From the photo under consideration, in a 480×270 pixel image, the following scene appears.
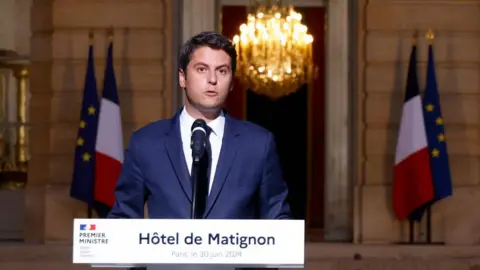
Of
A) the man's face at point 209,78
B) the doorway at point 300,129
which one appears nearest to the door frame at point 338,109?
the doorway at point 300,129

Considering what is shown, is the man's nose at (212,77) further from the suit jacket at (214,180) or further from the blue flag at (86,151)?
the blue flag at (86,151)

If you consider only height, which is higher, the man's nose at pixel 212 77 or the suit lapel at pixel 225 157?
the man's nose at pixel 212 77

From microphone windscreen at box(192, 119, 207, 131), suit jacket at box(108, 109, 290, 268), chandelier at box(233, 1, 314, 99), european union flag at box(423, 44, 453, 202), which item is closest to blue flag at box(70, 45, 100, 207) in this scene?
chandelier at box(233, 1, 314, 99)

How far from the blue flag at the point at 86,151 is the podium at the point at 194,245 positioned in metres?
8.31

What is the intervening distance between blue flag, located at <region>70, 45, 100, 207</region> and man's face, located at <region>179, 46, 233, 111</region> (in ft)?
26.4

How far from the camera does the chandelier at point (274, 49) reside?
13805 mm

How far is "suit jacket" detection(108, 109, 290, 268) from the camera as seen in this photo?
3.38 metres

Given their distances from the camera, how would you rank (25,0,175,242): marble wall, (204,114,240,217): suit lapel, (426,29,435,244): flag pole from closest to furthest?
(204,114,240,217): suit lapel
(426,29,435,244): flag pole
(25,0,175,242): marble wall

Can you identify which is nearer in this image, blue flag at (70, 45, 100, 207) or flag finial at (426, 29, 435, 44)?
blue flag at (70, 45, 100, 207)

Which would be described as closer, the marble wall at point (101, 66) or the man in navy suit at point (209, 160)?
the man in navy suit at point (209, 160)

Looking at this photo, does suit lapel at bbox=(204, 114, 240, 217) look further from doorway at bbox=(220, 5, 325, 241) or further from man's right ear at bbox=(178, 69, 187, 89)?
doorway at bbox=(220, 5, 325, 241)

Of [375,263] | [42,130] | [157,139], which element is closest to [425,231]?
[375,263]

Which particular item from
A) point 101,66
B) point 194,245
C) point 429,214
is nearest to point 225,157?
point 194,245

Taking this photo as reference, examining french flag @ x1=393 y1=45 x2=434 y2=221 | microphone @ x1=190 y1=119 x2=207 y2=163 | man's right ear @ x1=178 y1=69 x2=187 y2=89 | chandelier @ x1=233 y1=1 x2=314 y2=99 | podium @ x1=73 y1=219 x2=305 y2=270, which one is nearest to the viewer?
podium @ x1=73 y1=219 x2=305 y2=270
